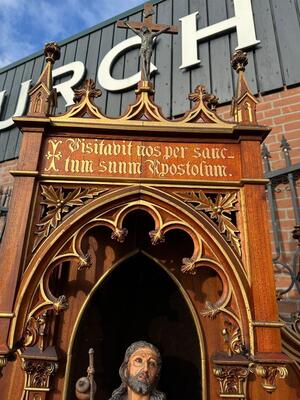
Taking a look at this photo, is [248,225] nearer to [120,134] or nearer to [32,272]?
[120,134]

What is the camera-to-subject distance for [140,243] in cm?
282

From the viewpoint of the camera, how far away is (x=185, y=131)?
7.85 ft

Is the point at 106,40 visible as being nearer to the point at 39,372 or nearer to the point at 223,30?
the point at 223,30

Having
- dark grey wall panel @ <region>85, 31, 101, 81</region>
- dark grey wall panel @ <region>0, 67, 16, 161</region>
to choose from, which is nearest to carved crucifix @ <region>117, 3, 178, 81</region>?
dark grey wall panel @ <region>85, 31, 101, 81</region>

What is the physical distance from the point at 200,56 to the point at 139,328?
392 centimetres

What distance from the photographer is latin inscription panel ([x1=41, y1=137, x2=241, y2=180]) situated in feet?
7.59

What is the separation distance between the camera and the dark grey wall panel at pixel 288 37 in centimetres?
441

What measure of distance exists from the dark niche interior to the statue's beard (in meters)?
0.71

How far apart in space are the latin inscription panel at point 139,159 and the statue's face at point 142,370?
1039 millimetres

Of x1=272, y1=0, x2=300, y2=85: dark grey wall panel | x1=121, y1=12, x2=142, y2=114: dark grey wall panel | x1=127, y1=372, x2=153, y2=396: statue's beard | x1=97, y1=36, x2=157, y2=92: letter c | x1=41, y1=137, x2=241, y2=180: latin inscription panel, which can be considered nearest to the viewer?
x1=127, y1=372, x2=153, y2=396: statue's beard

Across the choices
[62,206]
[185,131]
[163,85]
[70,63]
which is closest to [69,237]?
[62,206]

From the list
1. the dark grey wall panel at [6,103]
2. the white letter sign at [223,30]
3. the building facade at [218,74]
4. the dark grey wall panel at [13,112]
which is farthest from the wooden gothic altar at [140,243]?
the dark grey wall panel at [6,103]

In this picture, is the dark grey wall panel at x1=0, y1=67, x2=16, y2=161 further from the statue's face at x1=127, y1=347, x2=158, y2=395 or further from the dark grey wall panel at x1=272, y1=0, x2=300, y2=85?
the statue's face at x1=127, y1=347, x2=158, y2=395

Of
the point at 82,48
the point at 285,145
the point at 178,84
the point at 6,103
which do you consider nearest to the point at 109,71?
the point at 82,48
